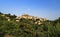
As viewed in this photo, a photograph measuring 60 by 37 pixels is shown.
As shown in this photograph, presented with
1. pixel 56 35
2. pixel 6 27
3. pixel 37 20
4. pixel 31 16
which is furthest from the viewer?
pixel 31 16

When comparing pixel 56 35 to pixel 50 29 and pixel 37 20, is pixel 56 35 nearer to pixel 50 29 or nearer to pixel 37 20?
pixel 50 29

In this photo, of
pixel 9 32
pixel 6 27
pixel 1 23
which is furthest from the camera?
pixel 1 23

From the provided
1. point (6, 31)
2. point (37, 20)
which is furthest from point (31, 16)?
point (6, 31)

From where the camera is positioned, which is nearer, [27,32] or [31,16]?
[27,32]

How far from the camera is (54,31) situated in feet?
74.3

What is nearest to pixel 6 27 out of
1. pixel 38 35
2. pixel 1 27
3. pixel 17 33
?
pixel 1 27

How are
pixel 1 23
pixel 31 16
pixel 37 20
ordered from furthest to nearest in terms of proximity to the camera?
pixel 31 16 < pixel 37 20 < pixel 1 23

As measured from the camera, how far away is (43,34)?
2256 cm

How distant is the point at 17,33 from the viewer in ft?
75.7

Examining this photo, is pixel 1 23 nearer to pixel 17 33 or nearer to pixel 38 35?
pixel 17 33

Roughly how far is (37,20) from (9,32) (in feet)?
49.7

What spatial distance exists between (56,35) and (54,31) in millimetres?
894

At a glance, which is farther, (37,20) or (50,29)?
(37,20)

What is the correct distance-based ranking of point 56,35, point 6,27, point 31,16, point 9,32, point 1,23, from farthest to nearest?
point 31,16, point 1,23, point 6,27, point 9,32, point 56,35
